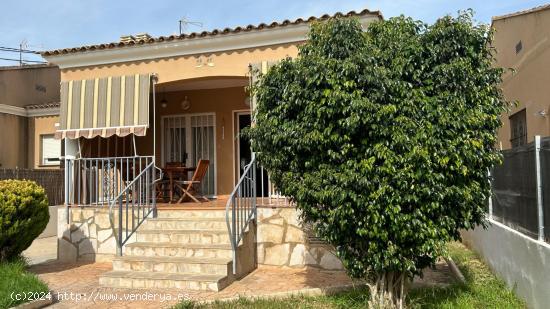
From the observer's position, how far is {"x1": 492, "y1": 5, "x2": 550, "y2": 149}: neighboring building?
9727mm

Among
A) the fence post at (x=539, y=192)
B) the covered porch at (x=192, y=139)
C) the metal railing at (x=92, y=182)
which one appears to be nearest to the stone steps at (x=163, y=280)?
the metal railing at (x=92, y=182)

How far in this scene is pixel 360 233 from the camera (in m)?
4.07

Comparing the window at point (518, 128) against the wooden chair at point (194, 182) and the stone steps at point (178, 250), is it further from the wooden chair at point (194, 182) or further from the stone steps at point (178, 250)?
the stone steps at point (178, 250)

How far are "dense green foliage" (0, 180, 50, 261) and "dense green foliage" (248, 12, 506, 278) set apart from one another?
12.9 ft

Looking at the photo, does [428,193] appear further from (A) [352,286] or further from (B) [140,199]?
(B) [140,199]

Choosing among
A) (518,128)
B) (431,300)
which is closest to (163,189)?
(431,300)

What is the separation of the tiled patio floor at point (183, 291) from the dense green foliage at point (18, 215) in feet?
2.06

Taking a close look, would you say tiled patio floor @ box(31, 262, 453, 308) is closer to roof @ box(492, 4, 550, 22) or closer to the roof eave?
the roof eave

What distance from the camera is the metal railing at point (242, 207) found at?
6.15 m

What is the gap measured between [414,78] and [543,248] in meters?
1.87

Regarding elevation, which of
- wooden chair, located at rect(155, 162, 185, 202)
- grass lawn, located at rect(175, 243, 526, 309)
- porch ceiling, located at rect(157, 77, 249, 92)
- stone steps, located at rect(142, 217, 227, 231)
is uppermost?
porch ceiling, located at rect(157, 77, 249, 92)

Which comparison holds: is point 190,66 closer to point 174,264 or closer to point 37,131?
point 174,264

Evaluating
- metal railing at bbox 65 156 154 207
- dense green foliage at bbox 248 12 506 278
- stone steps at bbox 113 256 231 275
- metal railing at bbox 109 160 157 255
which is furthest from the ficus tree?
metal railing at bbox 65 156 154 207

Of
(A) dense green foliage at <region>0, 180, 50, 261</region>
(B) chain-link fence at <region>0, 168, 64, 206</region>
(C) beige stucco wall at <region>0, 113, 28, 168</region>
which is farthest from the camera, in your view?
(C) beige stucco wall at <region>0, 113, 28, 168</region>
